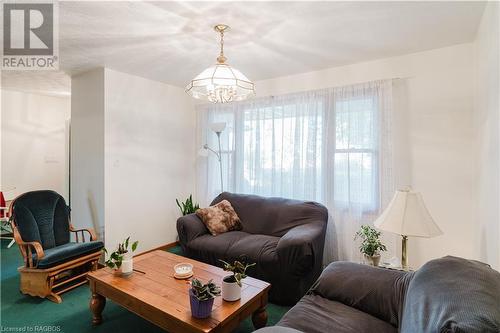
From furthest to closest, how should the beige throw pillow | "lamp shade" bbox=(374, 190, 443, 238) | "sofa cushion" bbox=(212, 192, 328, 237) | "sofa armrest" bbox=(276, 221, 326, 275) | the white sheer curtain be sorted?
the beige throw pillow, "sofa cushion" bbox=(212, 192, 328, 237), the white sheer curtain, "sofa armrest" bbox=(276, 221, 326, 275), "lamp shade" bbox=(374, 190, 443, 238)

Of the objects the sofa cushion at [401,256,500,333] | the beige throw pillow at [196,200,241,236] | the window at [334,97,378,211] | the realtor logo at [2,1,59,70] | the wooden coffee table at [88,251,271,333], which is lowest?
the wooden coffee table at [88,251,271,333]

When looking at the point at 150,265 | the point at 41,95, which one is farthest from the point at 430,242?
the point at 41,95

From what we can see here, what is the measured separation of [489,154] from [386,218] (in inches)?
34.5

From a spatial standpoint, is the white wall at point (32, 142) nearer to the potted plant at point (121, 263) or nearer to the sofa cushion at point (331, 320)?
the potted plant at point (121, 263)

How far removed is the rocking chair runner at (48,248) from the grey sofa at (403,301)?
2.27m

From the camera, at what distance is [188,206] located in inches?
163

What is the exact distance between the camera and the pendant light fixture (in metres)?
2.03

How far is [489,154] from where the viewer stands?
76.5 inches

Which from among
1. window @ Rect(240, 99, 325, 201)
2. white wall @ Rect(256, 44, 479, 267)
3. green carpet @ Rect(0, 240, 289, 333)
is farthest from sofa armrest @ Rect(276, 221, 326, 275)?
white wall @ Rect(256, 44, 479, 267)

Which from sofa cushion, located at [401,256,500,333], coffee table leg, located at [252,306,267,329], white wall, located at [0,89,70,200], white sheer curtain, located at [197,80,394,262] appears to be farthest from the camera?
white wall, located at [0,89,70,200]

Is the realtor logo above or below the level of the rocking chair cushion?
above

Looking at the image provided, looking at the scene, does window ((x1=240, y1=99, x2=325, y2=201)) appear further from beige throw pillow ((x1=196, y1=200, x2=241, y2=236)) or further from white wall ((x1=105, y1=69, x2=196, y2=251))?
white wall ((x1=105, y1=69, x2=196, y2=251))

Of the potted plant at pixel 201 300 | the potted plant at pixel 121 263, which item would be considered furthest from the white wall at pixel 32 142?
the potted plant at pixel 201 300

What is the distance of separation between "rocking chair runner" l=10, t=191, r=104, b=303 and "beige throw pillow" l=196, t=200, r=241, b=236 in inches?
46.4
